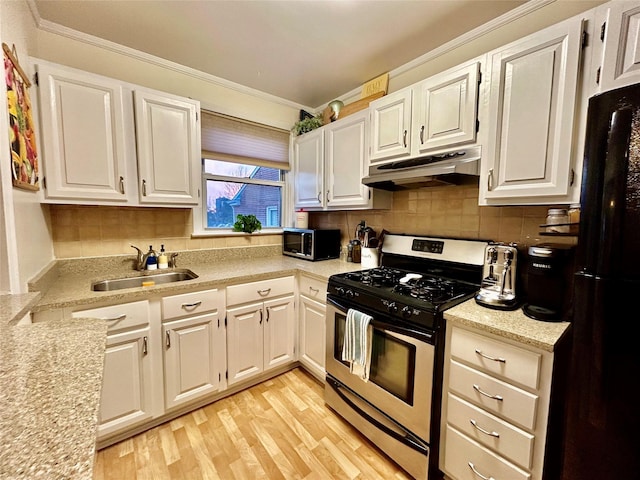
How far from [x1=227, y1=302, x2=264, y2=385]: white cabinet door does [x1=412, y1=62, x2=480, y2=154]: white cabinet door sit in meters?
1.60

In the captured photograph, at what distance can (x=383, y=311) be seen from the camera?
1489mm

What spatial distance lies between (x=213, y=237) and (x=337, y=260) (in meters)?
1.14

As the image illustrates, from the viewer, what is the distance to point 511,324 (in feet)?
3.79

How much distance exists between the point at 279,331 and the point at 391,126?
1730 millimetres

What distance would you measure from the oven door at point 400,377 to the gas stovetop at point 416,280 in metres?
0.08

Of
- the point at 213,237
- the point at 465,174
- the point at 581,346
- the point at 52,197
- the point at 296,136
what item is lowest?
the point at 581,346

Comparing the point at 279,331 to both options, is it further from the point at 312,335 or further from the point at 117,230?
the point at 117,230

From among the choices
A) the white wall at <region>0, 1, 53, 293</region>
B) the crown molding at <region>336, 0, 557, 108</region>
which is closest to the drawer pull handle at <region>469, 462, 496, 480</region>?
the white wall at <region>0, 1, 53, 293</region>

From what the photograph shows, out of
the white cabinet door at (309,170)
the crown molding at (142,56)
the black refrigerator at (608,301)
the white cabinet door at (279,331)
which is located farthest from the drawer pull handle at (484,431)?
the crown molding at (142,56)

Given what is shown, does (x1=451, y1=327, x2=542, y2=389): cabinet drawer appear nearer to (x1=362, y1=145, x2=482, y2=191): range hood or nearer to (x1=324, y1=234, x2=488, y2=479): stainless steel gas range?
(x1=324, y1=234, x2=488, y2=479): stainless steel gas range

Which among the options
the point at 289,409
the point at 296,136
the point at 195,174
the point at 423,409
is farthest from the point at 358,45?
the point at 289,409

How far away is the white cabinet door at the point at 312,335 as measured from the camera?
2.04m

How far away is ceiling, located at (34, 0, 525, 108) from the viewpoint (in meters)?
1.59

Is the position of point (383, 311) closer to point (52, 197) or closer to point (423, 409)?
point (423, 409)
